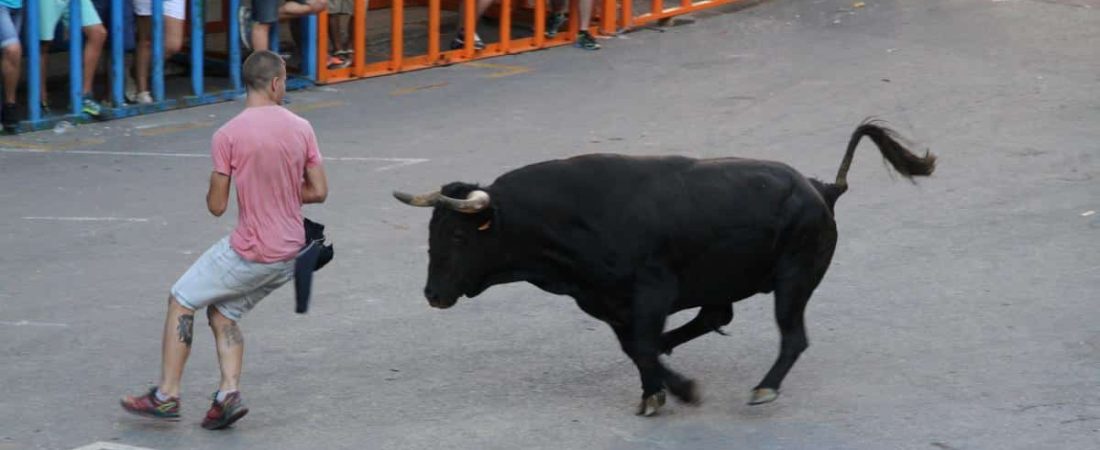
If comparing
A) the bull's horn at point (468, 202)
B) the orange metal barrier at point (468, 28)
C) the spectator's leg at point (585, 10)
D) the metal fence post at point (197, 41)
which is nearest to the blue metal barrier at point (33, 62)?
the metal fence post at point (197, 41)

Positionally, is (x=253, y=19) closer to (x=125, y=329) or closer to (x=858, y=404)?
(x=125, y=329)

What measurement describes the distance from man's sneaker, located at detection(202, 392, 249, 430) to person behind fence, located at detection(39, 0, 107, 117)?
6.62 metres

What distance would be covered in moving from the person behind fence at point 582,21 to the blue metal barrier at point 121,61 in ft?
9.94

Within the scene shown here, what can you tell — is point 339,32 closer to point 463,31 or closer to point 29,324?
point 463,31

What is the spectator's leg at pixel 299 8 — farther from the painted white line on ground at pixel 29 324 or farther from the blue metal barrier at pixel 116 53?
the painted white line on ground at pixel 29 324

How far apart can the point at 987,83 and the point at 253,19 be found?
653 centimetres

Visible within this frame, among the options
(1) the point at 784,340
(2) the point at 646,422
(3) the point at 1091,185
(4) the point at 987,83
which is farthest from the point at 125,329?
(4) the point at 987,83

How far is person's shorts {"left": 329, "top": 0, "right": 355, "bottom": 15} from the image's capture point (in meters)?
14.0

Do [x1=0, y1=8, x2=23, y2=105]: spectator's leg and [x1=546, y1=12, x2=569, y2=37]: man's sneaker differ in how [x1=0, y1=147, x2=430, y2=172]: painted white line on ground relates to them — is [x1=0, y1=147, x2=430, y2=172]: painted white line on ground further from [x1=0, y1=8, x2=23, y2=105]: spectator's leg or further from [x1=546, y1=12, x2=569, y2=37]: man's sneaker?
[x1=546, y1=12, x2=569, y2=37]: man's sneaker

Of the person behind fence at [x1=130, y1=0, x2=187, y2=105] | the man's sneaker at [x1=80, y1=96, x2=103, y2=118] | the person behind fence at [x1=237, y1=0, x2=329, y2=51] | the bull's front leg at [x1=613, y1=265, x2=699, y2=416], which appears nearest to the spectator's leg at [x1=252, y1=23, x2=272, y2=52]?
the person behind fence at [x1=237, y1=0, x2=329, y2=51]

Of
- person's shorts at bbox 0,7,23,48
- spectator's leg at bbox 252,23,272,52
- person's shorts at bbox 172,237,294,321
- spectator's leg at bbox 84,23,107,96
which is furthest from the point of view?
spectator's leg at bbox 252,23,272,52

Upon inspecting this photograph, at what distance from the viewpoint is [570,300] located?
328 inches

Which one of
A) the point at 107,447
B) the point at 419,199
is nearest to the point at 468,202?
the point at 419,199

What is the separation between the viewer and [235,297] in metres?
6.29
